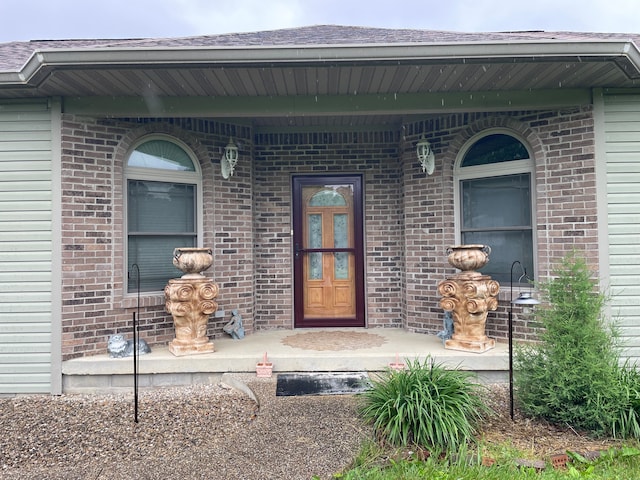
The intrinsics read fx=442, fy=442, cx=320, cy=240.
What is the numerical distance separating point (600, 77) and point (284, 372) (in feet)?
12.8

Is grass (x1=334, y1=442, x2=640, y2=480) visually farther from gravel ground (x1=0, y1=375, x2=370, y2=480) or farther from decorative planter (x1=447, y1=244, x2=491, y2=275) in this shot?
decorative planter (x1=447, y1=244, x2=491, y2=275)

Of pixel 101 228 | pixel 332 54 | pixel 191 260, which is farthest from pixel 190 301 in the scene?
pixel 332 54

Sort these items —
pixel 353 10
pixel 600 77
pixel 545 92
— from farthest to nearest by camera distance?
pixel 353 10
pixel 545 92
pixel 600 77

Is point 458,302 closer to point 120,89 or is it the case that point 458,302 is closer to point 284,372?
point 284,372

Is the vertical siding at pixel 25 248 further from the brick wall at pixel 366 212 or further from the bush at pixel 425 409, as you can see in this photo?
the bush at pixel 425 409

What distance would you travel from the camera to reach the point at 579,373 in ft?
9.87

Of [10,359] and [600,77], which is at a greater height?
[600,77]

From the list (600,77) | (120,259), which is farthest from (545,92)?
(120,259)

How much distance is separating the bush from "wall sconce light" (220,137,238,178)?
9.52 ft

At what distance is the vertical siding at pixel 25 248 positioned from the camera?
4.11 meters

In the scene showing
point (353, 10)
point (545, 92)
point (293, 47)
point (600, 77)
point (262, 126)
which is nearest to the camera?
point (293, 47)

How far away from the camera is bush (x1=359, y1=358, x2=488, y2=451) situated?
112 inches

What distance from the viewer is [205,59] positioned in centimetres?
346

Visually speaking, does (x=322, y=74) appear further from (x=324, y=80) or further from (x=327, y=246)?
(x=327, y=246)
